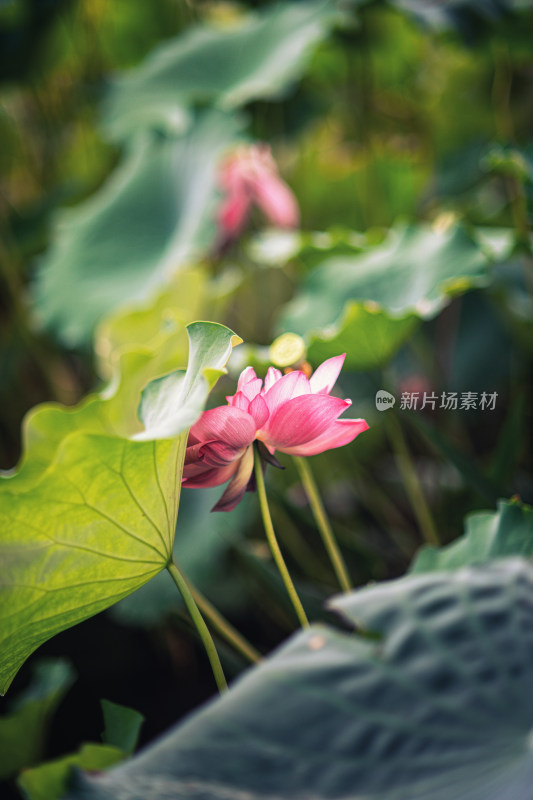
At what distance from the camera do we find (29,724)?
0.64 metres

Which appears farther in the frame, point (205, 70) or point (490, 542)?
point (205, 70)

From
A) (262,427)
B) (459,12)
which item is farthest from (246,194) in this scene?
(262,427)

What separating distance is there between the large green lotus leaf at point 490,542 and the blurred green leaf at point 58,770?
0.21 meters

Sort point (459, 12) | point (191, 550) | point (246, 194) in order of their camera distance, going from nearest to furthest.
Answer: point (191, 550) → point (459, 12) → point (246, 194)

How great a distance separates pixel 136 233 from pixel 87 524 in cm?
87

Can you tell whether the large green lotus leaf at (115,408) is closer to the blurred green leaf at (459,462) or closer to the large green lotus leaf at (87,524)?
the large green lotus leaf at (87,524)

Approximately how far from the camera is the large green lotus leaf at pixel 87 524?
1.10ft

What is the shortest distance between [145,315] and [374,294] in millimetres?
289

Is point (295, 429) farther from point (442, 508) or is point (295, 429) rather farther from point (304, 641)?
point (442, 508)

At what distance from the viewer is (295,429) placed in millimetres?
340

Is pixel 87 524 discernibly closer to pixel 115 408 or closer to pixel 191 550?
pixel 115 408

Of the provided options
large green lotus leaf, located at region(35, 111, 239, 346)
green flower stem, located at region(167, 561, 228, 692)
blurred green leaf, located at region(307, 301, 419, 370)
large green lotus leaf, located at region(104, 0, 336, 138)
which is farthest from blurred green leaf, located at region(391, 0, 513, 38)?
green flower stem, located at region(167, 561, 228, 692)

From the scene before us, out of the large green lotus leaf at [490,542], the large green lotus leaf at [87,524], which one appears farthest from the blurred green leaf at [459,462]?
the large green lotus leaf at [87,524]

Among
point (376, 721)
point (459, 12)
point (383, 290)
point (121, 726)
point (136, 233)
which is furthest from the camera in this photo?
point (136, 233)
